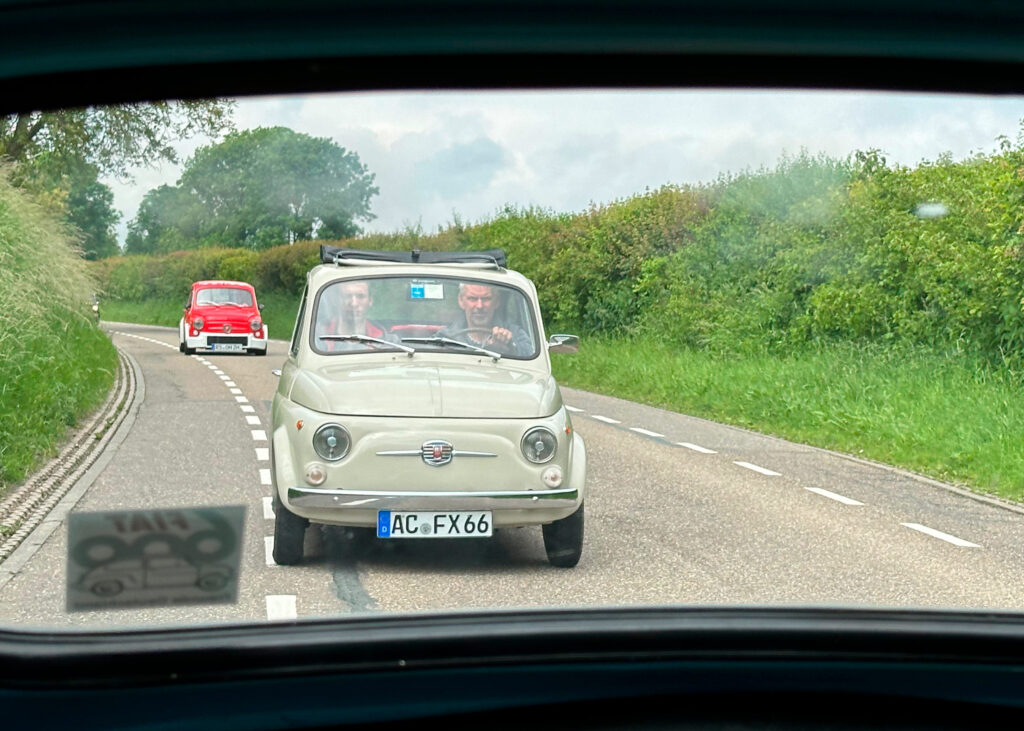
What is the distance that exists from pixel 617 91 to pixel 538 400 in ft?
14.5

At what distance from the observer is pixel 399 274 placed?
6469 millimetres

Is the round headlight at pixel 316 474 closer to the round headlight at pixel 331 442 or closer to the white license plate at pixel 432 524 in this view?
the round headlight at pixel 331 442

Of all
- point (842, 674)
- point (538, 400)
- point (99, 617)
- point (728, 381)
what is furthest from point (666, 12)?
point (728, 381)

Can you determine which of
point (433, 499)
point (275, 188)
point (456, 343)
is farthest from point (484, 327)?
point (275, 188)

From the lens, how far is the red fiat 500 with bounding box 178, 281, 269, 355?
8.13m

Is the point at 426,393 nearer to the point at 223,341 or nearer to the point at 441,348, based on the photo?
the point at 441,348

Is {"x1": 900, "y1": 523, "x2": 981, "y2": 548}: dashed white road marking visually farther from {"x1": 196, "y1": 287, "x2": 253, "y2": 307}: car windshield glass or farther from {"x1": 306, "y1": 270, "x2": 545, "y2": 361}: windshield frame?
{"x1": 196, "y1": 287, "x2": 253, "y2": 307}: car windshield glass

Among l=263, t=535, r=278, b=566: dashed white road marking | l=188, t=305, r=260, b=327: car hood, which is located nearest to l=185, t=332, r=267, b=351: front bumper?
l=188, t=305, r=260, b=327: car hood

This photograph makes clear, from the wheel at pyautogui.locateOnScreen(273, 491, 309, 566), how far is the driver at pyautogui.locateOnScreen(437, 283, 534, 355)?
1.31 m

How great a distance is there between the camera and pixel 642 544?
7004 mm

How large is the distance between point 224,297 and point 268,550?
276 cm

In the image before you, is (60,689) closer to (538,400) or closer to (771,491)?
(538,400)

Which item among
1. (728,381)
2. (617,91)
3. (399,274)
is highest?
(617,91)

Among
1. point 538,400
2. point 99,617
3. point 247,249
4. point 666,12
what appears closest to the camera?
point 666,12
